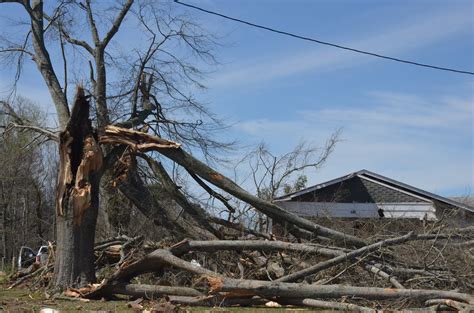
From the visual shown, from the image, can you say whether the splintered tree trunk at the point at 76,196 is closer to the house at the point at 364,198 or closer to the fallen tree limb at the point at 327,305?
the fallen tree limb at the point at 327,305

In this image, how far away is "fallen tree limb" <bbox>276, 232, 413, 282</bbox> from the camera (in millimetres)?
10602

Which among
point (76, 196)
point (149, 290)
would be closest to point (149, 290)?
point (149, 290)

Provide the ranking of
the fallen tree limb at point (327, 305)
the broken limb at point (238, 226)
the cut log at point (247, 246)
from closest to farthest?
the fallen tree limb at point (327, 305)
the cut log at point (247, 246)
the broken limb at point (238, 226)

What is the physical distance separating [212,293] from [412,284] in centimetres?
351

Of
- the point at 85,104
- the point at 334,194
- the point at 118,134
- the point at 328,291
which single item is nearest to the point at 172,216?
the point at 118,134

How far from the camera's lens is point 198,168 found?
1291 cm

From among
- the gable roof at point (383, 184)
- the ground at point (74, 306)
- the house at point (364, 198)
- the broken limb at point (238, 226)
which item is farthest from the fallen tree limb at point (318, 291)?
the gable roof at point (383, 184)

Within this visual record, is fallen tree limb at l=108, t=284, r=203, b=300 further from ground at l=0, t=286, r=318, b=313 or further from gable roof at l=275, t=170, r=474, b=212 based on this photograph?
gable roof at l=275, t=170, r=474, b=212

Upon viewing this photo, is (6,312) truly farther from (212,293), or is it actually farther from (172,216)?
(172,216)

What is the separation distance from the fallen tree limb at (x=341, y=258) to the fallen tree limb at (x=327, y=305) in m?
0.37

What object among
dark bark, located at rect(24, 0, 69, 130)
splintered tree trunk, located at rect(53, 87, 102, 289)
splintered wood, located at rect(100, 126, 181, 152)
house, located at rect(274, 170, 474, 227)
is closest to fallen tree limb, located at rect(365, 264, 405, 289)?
splintered wood, located at rect(100, 126, 181, 152)

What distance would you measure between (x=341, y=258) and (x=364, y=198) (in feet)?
50.4

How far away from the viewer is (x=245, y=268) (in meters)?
12.2

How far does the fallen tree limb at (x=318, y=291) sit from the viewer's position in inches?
390
